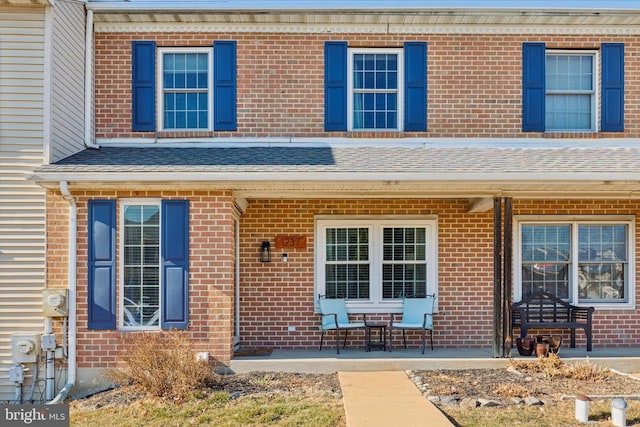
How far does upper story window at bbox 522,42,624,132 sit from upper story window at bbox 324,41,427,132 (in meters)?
1.76

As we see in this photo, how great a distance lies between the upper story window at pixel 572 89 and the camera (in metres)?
10.8

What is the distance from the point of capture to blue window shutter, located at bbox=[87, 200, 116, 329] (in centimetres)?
894

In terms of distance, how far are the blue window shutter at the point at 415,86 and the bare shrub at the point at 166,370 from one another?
5079 mm

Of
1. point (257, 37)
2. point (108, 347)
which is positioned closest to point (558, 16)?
point (257, 37)

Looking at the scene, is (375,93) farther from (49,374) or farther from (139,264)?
(49,374)

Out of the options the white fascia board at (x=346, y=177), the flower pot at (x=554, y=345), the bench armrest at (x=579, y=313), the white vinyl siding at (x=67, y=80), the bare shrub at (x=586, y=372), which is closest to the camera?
the bare shrub at (x=586, y=372)

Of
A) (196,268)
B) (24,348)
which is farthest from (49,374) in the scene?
(196,268)

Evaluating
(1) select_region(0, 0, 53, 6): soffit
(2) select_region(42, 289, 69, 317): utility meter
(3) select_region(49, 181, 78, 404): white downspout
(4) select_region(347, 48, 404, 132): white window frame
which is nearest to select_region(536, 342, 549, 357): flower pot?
(4) select_region(347, 48, 404, 132): white window frame

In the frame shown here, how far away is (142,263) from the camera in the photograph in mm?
9141

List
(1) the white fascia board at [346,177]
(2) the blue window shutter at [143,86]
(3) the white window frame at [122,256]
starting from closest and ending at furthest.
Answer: (1) the white fascia board at [346,177]
(3) the white window frame at [122,256]
(2) the blue window shutter at [143,86]

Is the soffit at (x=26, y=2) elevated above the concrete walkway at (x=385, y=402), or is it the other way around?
the soffit at (x=26, y=2)

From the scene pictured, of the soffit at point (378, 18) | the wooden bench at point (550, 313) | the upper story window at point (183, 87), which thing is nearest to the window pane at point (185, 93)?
the upper story window at point (183, 87)

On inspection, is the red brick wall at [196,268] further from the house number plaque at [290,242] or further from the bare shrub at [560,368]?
the bare shrub at [560,368]

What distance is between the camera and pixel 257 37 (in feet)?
35.3
